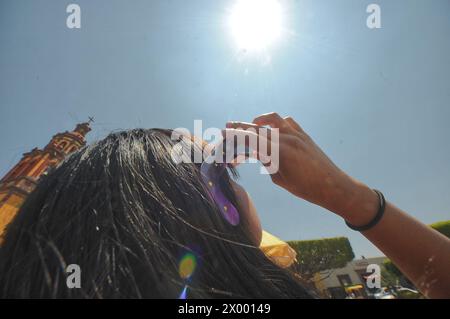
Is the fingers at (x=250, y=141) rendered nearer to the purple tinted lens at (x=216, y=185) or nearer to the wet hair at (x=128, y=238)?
the purple tinted lens at (x=216, y=185)

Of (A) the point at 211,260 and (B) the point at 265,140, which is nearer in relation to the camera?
(A) the point at 211,260

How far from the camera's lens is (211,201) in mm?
1137

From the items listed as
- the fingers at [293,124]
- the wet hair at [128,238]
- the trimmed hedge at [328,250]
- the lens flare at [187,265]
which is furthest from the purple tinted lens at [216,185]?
the trimmed hedge at [328,250]

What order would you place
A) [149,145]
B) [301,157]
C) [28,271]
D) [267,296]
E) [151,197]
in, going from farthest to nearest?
[301,157] → [149,145] → [151,197] → [267,296] → [28,271]

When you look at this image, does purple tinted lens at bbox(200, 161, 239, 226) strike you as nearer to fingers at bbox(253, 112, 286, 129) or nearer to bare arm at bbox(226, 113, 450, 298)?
bare arm at bbox(226, 113, 450, 298)

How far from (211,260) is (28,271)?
63 cm

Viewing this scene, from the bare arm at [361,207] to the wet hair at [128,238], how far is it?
53 centimetres

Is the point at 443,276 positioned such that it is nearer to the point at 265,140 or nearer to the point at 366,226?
the point at 366,226

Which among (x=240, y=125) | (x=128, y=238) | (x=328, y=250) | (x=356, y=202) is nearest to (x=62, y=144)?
(x=240, y=125)

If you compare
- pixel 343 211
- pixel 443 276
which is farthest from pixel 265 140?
pixel 443 276

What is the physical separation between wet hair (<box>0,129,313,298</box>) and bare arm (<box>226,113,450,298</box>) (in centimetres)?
53

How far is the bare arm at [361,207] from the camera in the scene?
1.24 meters

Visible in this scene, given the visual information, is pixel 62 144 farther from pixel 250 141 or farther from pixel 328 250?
pixel 328 250

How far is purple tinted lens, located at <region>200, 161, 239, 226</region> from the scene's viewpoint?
4.18 ft
